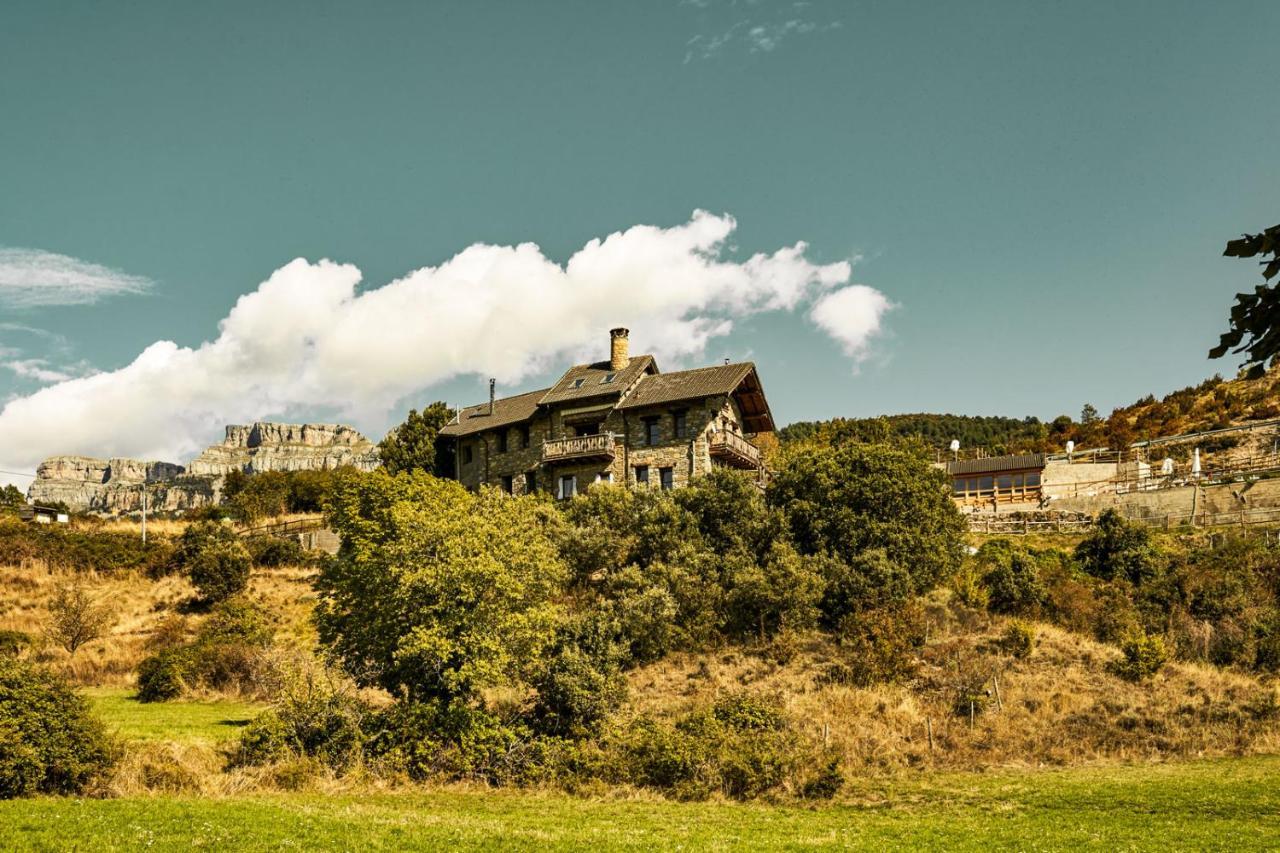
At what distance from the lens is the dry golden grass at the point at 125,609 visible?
117ft

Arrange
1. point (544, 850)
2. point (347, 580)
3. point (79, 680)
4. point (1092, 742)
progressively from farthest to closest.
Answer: point (79, 680) → point (347, 580) → point (1092, 742) → point (544, 850)

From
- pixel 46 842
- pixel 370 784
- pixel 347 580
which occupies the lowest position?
pixel 370 784

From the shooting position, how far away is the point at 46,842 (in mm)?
14250

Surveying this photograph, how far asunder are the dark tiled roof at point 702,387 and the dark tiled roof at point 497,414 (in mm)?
6447

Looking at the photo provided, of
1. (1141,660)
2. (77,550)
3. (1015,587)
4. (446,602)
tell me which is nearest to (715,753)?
(446,602)

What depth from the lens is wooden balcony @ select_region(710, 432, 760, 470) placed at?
145 feet

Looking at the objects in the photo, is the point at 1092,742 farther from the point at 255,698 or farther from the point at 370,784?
the point at 255,698

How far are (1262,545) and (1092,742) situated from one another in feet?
55.9

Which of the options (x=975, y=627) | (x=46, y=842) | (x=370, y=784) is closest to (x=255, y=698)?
(x=370, y=784)

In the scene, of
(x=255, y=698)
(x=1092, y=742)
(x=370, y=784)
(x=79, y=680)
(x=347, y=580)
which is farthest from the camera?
(x=79, y=680)

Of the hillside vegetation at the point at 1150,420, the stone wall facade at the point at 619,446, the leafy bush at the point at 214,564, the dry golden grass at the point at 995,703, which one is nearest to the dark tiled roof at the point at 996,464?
the hillside vegetation at the point at 1150,420

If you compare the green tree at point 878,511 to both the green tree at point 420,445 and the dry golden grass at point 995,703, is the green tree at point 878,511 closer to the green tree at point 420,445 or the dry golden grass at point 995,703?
the dry golden grass at point 995,703

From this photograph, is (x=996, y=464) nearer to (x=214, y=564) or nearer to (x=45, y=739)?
(x=214, y=564)

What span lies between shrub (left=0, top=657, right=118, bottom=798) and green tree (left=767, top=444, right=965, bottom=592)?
2450 cm
